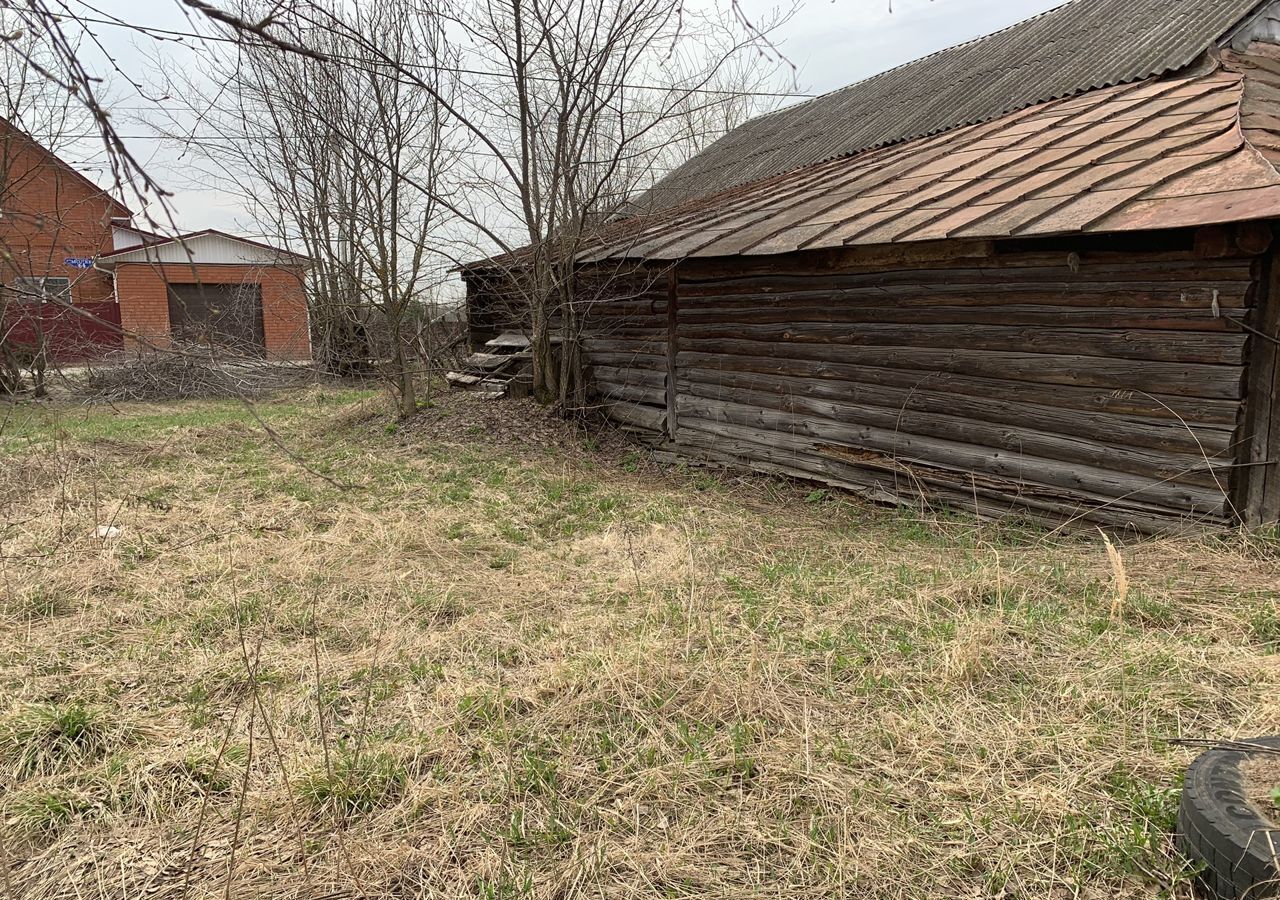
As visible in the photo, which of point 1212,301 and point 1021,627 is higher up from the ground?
point 1212,301

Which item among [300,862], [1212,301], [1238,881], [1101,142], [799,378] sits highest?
[1101,142]

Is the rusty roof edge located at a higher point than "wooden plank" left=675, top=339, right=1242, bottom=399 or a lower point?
higher

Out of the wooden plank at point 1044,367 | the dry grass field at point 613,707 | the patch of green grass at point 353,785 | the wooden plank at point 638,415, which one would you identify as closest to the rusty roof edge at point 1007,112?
the wooden plank at point 638,415

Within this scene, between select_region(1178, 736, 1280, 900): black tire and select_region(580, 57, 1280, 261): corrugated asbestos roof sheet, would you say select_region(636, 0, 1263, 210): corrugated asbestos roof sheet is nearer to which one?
select_region(580, 57, 1280, 261): corrugated asbestos roof sheet

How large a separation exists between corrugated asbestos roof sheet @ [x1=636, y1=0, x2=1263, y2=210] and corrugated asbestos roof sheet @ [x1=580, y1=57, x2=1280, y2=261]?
18.7 inches

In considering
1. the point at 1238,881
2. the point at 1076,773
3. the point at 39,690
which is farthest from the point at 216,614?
the point at 1238,881

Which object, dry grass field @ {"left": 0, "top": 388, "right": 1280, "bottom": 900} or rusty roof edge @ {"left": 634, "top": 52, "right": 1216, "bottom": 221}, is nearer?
dry grass field @ {"left": 0, "top": 388, "right": 1280, "bottom": 900}

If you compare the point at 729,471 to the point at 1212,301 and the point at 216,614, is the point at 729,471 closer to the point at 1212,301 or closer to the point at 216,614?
the point at 1212,301

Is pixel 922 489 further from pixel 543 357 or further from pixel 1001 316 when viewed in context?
pixel 543 357

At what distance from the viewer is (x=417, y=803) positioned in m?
2.71

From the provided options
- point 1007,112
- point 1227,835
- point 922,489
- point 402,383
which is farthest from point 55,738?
point 1007,112

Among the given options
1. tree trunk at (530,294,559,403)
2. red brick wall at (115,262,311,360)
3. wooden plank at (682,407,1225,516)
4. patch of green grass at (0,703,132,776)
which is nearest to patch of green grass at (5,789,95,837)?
patch of green grass at (0,703,132,776)

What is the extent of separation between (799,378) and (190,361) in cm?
619

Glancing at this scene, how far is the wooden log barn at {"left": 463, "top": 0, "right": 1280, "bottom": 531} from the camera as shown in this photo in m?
4.86
